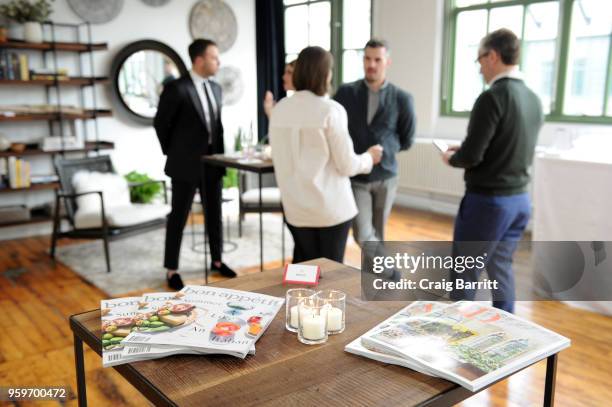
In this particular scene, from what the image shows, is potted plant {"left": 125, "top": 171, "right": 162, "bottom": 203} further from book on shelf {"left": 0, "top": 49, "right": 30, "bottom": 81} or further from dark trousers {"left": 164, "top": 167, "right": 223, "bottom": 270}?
dark trousers {"left": 164, "top": 167, "right": 223, "bottom": 270}

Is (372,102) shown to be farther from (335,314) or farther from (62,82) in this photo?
(62,82)

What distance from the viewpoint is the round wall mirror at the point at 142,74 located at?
538 cm

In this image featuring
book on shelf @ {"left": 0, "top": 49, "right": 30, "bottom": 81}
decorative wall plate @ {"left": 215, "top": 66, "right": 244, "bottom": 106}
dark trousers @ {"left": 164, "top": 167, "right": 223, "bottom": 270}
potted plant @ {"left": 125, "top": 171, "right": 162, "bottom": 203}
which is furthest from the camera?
decorative wall plate @ {"left": 215, "top": 66, "right": 244, "bottom": 106}

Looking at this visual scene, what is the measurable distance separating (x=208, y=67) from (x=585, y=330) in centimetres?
259

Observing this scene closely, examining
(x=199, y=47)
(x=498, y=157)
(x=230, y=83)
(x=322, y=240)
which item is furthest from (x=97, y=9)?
(x=498, y=157)

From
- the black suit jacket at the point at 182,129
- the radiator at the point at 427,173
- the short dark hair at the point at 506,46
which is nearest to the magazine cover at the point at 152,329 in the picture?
the short dark hair at the point at 506,46

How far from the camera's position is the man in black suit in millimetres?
3398

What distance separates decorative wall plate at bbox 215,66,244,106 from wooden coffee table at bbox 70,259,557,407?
17.1 feet

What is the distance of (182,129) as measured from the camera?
347cm

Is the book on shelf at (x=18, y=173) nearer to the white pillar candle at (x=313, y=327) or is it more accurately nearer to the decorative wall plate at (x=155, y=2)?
the decorative wall plate at (x=155, y=2)

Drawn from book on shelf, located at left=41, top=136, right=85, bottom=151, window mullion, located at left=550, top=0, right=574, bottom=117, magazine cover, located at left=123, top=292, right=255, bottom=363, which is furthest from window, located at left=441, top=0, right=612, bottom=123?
magazine cover, located at left=123, top=292, right=255, bottom=363

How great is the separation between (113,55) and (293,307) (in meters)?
4.75

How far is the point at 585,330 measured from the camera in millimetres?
2924

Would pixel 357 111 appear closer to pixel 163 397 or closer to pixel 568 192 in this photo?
pixel 568 192
